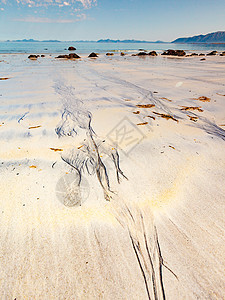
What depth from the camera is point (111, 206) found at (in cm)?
198

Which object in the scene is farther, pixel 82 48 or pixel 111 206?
pixel 82 48

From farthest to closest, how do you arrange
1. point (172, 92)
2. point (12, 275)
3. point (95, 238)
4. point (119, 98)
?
1. point (172, 92)
2. point (119, 98)
3. point (95, 238)
4. point (12, 275)

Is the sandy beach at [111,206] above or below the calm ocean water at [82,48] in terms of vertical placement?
above

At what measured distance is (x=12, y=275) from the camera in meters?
1.40

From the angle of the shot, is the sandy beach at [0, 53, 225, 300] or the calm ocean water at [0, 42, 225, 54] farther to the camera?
the calm ocean water at [0, 42, 225, 54]

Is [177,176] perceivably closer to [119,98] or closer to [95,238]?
[95,238]

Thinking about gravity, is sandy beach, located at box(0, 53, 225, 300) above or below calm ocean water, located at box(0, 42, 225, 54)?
above

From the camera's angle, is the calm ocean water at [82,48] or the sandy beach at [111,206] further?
the calm ocean water at [82,48]

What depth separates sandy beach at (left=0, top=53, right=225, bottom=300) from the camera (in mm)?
1381

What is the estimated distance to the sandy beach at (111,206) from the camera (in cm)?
138

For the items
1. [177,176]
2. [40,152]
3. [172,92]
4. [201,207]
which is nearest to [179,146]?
[177,176]

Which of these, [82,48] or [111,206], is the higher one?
[111,206]

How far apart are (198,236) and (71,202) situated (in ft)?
4.55

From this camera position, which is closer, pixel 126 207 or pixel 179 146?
pixel 126 207
